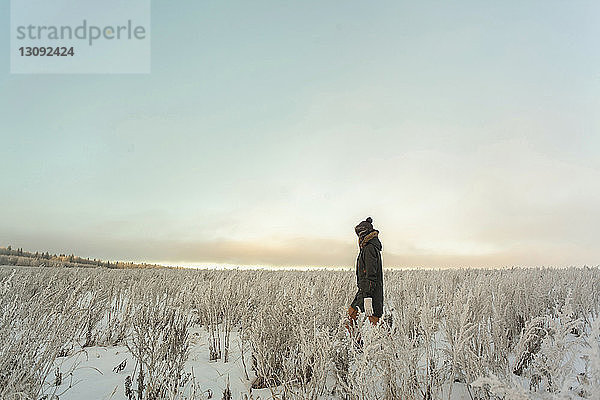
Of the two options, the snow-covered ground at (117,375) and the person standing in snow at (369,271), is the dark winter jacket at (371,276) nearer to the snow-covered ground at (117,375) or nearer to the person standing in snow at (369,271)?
the person standing in snow at (369,271)

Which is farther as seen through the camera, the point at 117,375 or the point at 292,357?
the point at 117,375

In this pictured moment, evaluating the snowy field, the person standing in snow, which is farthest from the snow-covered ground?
the person standing in snow

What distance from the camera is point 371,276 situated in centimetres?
578

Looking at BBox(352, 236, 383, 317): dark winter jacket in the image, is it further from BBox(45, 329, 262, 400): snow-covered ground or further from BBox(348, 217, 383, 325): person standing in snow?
BBox(45, 329, 262, 400): snow-covered ground

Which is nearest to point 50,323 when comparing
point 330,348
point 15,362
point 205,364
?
point 15,362

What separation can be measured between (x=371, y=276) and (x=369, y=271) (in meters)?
0.07

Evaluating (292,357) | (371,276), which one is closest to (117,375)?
(292,357)

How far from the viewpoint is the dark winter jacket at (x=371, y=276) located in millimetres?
5750

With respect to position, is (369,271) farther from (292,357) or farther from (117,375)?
(117,375)

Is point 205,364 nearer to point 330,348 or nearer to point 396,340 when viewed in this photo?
point 330,348

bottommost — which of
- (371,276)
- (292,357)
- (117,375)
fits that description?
(117,375)

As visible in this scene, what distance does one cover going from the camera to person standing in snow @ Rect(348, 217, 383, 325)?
18.9 ft

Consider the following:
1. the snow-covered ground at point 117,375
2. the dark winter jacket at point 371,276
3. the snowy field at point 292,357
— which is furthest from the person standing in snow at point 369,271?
the snow-covered ground at point 117,375

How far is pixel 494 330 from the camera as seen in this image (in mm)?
4348
